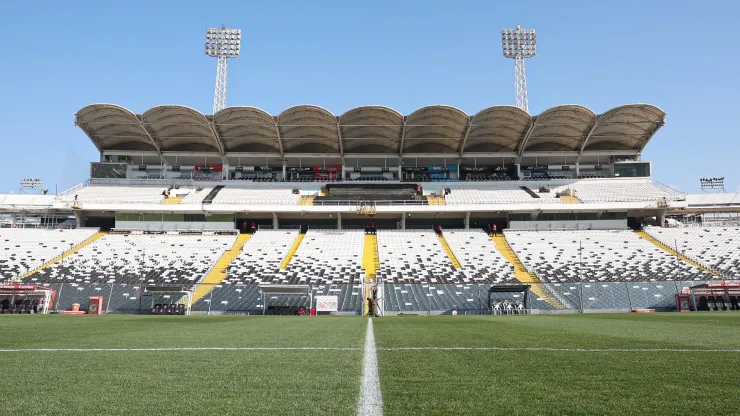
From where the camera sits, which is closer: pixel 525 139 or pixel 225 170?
pixel 525 139

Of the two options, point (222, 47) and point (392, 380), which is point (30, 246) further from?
point (392, 380)

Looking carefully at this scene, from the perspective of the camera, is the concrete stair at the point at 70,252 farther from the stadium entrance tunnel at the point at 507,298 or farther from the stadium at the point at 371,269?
the stadium entrance tunnel at the point at 507,298

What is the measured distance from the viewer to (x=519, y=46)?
194 ft

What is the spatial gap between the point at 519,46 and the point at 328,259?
34.0 metres

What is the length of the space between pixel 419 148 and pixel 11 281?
38.3 meters

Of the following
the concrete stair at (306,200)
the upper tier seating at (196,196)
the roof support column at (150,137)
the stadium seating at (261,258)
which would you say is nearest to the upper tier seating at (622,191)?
the concrete stair at (306,200)


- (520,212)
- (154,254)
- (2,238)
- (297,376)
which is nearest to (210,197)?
(154,254)

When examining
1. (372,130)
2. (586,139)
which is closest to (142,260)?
(372,130)

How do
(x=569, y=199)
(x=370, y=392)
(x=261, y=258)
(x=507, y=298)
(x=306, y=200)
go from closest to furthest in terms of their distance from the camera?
1. (x=370, y=392)
2. (x=507, y=298)
3. (x=261, y=258)
4. (x=569, y=199)
5. (x=306, y=200)

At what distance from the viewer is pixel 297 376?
5.07 meters

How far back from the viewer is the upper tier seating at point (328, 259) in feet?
124

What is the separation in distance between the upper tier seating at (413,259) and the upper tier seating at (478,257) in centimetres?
107

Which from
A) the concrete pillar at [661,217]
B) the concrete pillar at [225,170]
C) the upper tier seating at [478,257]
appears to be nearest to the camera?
the upper tier seating at [478,257]

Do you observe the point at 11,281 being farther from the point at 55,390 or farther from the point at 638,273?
the point at 638,273
